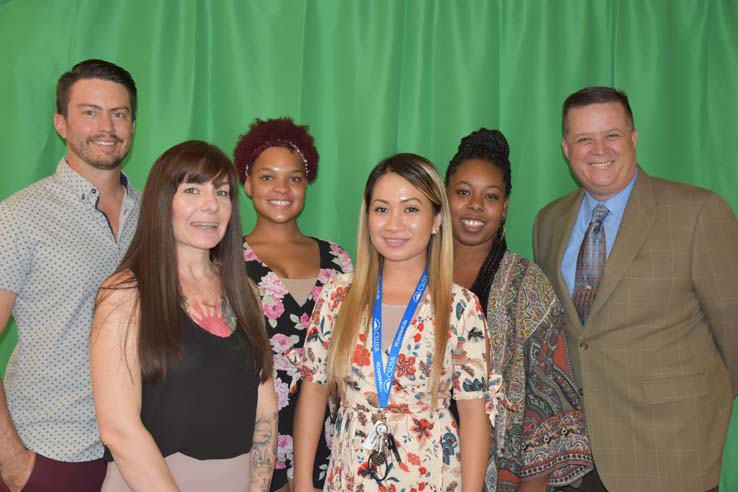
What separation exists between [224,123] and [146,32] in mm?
559

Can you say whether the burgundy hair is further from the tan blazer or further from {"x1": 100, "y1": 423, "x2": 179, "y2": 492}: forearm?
{"x1": 100, "y1": 423, "x2": 179, "y2": 492}: forearm

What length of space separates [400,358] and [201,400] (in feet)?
1.97

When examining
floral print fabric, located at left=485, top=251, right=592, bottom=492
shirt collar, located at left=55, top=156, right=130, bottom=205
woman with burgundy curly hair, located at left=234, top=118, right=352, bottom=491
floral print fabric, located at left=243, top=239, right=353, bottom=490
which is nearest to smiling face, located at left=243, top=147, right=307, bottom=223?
woman with burgundy curly hair, located at left=234, top=118, right=352, bottom=491

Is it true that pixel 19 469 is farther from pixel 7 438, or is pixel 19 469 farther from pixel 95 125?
pixel 95 125

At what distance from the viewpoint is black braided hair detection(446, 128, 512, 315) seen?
262cm

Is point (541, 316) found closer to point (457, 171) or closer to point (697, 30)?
point (457, 171)

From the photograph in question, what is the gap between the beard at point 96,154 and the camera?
7.83 ft

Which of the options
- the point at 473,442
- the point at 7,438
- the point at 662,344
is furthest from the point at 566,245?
the point at 7,438

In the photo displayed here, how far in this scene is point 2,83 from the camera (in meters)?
3.21

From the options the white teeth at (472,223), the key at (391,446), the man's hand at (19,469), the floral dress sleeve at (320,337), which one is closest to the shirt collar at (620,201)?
the white teeth at (472,223)

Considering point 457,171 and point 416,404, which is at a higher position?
point 457,171

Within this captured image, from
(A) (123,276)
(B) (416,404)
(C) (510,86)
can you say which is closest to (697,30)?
(C) (510,86)

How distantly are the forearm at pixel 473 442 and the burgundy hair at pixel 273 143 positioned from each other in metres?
1.31

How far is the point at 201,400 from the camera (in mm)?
1827
